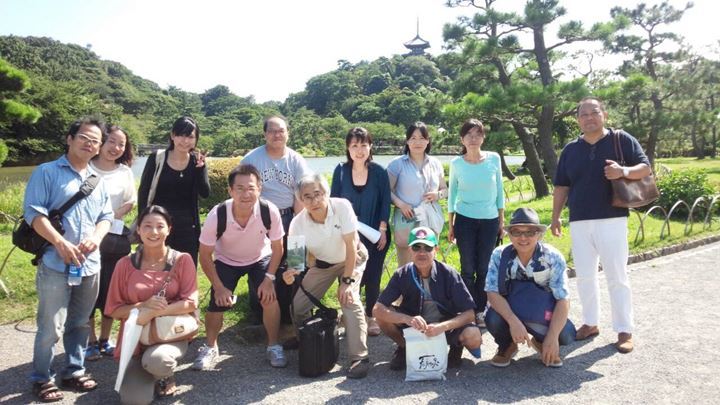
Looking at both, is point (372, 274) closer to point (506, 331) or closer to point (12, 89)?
point (506, 331)

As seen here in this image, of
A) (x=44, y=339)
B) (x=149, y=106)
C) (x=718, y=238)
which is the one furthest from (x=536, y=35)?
(x=149, y=106)

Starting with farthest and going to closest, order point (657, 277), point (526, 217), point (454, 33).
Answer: point (454, 33), point (657, 277), point (526, 217)

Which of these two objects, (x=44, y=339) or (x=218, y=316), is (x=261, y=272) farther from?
(x=44, y=339)

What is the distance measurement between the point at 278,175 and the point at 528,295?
216 centimetres

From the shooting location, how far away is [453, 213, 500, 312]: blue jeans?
4289 millimetres

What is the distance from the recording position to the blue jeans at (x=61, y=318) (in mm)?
2920

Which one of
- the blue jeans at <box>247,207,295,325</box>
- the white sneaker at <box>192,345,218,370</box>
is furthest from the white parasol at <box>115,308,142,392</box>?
the blue jeans at <box>247,207,295,325</box>

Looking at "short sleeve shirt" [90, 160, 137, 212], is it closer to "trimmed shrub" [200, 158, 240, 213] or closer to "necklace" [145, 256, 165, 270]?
"necklace" [145, 256, 165, 270]

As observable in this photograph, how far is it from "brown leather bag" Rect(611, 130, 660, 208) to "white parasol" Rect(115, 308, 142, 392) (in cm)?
338

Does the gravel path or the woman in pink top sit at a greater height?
the woman in pink top

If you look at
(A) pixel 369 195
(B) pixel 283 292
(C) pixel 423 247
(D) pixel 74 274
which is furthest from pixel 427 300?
(D) pixel 74 274

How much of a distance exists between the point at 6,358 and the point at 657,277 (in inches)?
256

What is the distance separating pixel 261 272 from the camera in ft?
12.2

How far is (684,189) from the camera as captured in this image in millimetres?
10172
